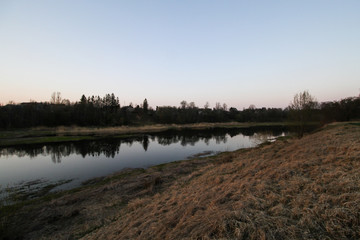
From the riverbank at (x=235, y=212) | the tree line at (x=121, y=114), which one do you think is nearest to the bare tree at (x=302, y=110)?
the tree line at (x=121, y=114)

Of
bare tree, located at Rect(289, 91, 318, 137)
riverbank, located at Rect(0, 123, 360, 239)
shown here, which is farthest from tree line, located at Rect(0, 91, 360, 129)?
riverbank, located at Rect(0, 123, 360, 239)

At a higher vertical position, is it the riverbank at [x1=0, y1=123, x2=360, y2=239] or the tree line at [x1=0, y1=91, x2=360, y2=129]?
the tree line at [x1=0, y1=91, x2=360, y2=129]

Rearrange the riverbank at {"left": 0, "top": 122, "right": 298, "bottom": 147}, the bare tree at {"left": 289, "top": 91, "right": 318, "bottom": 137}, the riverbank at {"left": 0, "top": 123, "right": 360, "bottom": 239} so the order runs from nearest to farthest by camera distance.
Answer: the riverbank at {"left": 0, "top": 123, "right": 360, "bottom": 239} → the bare tree at {"left": 289, "top": 91, "right": 318, "bottom": 137} → the riverbank at {"left": 0, "top": 122, "right": 298, "bottom": 147}

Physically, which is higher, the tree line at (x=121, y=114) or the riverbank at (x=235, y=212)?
the tree line at (x=121, y=114)

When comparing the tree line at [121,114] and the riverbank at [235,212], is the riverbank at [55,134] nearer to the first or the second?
the tree line at [121,114]

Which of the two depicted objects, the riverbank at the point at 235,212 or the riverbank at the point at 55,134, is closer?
the riverbank at the point at 235,212

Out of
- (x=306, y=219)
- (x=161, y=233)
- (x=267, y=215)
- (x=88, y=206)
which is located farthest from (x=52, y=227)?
(x=306, y=219)

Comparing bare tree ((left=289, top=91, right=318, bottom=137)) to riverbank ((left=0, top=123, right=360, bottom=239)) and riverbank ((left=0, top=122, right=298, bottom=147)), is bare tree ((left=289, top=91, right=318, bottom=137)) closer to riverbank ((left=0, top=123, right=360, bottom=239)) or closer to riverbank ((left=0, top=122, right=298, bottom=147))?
riverbank ((left=0, top=122, right=298, bottom=147))

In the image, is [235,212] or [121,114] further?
[121,114]

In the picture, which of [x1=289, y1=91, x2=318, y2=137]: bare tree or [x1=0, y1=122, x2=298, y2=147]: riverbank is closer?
[x1=289, y1=91, x2=318, y2=137]: bare tree

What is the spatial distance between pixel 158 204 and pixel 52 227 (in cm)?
434

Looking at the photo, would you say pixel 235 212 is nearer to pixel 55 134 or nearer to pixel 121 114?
pixel 55 134

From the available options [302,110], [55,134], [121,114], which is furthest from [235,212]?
[121,114]

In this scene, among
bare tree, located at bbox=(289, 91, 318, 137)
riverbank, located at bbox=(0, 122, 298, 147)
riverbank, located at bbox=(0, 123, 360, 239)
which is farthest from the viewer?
riverbank, located at bbox=(0, 122, 298, 147)
